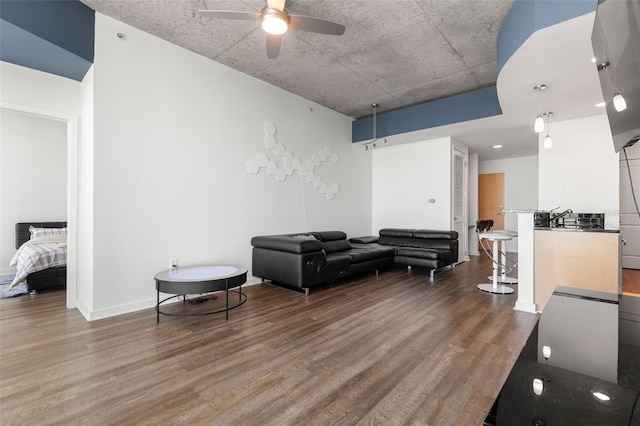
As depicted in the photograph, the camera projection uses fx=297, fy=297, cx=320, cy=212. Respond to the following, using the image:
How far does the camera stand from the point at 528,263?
130 inches

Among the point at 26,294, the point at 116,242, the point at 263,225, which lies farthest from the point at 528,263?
the point at 26,294

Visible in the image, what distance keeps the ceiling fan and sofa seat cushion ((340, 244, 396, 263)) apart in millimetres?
3030

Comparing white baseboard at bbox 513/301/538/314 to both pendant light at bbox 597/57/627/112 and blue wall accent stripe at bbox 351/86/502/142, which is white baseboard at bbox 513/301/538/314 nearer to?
pendant light at bbox 597/57/627/112

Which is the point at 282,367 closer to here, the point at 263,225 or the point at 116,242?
the point at 116,242

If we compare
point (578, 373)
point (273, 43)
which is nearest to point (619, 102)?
point (578, 373)

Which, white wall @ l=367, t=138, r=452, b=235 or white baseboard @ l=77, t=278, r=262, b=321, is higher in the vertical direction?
white wall @ l=367, t=138, r=452, b=235

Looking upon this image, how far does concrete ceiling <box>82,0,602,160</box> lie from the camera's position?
2.87 meters

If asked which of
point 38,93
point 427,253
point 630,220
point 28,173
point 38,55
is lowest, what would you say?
point 427,253

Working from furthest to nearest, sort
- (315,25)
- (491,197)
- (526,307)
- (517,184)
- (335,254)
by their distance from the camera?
1. (491,197)
2. (517,184)
3. (335,254)
4. (526,307)
5. (315,25)

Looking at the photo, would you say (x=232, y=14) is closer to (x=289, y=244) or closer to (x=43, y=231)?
(x=289, y=244)

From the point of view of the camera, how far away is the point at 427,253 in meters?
5.03

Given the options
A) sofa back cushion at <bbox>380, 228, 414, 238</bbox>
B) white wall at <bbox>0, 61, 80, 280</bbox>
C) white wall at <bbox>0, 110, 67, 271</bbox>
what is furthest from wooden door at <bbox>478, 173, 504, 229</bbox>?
white wall at <bbox>0, 110, 67, 271</bbox>

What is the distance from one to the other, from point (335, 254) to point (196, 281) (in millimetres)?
2279

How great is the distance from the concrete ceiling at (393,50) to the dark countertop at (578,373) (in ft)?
7.57
